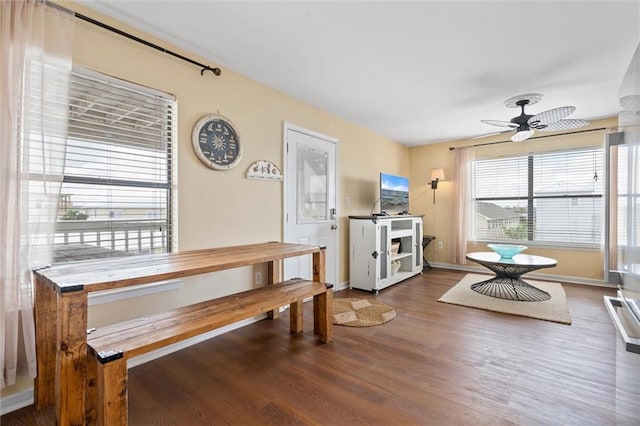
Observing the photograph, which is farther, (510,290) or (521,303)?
(510,290)

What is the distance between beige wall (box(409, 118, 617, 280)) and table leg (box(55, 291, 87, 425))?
5312 millimetres

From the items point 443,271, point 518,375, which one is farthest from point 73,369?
point 443,271

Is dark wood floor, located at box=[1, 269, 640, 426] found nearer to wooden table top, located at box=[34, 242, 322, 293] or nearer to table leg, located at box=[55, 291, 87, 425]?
table leg, located at box=[55, 291, 87, 425]

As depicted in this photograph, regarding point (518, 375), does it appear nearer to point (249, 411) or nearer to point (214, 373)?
point (249, 411)

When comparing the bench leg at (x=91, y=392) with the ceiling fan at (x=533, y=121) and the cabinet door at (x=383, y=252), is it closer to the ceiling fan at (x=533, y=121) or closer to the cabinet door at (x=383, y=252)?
the cabinet door at (x=383, y=252)

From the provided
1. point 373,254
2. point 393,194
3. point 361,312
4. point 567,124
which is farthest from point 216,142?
point 567,124

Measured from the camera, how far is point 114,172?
2.02m

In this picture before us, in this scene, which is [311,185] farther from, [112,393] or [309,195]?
[112,393]

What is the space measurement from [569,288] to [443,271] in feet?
5.57

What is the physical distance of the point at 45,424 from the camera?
4.99ft

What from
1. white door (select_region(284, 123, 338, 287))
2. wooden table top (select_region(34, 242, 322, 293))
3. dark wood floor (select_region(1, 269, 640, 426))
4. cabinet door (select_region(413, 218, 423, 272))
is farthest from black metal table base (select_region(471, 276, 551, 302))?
wooden table top (select_region(34, 242, 322, 293))

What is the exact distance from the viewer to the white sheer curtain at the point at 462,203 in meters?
5.08

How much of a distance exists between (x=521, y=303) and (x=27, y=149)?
446 centimetres

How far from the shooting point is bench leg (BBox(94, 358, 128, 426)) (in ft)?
4.11
